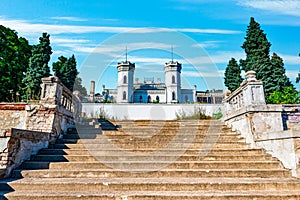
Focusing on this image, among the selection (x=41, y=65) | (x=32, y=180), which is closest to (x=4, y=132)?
(x=32, y=180)

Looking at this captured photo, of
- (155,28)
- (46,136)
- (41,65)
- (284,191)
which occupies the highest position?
(41,65)

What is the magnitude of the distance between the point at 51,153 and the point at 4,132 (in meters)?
1.04

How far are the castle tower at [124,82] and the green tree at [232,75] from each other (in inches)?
642

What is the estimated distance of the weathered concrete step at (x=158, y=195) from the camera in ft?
8.62

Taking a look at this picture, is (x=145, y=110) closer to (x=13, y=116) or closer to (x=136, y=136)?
(x=136, y=136)

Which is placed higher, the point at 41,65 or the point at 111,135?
the point at 41,65

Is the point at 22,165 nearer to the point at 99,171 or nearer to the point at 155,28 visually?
the point at 99,171

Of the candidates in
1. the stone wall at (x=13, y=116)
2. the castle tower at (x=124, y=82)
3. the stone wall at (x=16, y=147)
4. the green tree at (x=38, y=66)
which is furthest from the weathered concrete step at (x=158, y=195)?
the castle tower at (x=124, y=82)

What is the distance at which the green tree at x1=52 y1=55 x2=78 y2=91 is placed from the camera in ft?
66.2

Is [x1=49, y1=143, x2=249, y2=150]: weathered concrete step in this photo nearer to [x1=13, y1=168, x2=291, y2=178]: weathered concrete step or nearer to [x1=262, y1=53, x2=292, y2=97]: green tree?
[x1=13, y1=168, x2=291, y2=178]: weathered concrete step

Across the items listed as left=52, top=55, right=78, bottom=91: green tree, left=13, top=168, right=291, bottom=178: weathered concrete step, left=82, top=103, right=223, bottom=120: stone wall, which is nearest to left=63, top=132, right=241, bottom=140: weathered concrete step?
left=13, top=168, right=291, bottom=178: weathered concrete step

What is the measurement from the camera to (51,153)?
413cm

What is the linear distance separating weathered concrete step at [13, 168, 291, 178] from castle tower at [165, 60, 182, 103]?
97.1 ft

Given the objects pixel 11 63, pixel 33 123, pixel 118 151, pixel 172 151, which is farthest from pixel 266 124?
pixel 11 63
